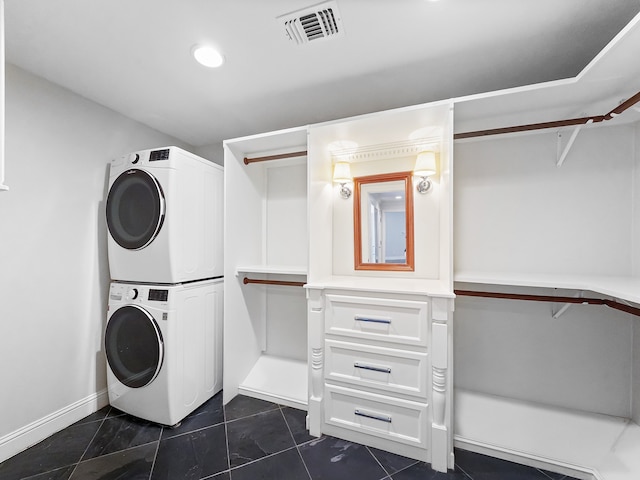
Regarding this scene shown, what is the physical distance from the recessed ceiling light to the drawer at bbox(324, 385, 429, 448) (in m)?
2.09

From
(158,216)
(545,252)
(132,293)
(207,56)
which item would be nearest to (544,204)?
(545,252)

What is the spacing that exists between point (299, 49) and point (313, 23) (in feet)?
0.61

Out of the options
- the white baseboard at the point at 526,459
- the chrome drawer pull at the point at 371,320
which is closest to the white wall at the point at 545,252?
the white baseboard at the point at 526,459

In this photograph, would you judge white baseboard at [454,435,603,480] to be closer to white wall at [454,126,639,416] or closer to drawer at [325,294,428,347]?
white wall at [454,126,639,416]

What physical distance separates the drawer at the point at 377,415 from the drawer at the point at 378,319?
0.37m

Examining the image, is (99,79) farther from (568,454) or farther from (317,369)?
(568,454)

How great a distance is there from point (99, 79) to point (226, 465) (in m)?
2.50

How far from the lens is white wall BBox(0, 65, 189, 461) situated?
5.36ft

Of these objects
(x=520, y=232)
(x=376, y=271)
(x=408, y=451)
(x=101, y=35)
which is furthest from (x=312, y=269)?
(x=101, y=35)

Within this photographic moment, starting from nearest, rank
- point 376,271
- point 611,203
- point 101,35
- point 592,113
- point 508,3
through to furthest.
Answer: point 508,3 → point 101,35 → point 592,113 → point 611,203 → point 376,271

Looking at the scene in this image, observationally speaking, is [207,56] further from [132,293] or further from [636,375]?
[636,375]

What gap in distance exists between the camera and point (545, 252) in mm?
1798

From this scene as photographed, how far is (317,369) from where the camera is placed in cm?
181

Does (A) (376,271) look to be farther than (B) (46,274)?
Yes
